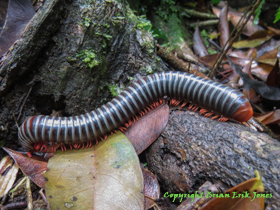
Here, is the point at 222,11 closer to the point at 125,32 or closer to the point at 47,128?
the point at 125,32

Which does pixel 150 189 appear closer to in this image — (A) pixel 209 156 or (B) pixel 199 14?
(A) pixel 209 156

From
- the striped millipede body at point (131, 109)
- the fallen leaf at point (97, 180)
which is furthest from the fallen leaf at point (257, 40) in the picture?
the fallen leaf at point (97, 180)

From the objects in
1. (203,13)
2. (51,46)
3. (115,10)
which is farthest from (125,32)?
(203,13)

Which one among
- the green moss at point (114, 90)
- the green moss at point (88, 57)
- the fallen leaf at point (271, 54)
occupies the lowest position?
the fallen leaf at point (271, 54)

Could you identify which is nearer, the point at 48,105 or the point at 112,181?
the point at 112,181

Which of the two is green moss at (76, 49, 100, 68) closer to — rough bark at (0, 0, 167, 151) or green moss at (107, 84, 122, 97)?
rough bark at (0, 0, 167, 151)

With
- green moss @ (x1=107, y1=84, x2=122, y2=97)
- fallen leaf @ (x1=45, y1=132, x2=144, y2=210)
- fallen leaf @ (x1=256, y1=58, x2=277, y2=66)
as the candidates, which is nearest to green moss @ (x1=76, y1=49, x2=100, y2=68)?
green moss @ (x1=107, y1=84, x2=122, y2=97)

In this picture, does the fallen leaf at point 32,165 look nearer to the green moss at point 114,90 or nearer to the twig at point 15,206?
the twig at point 15,206
